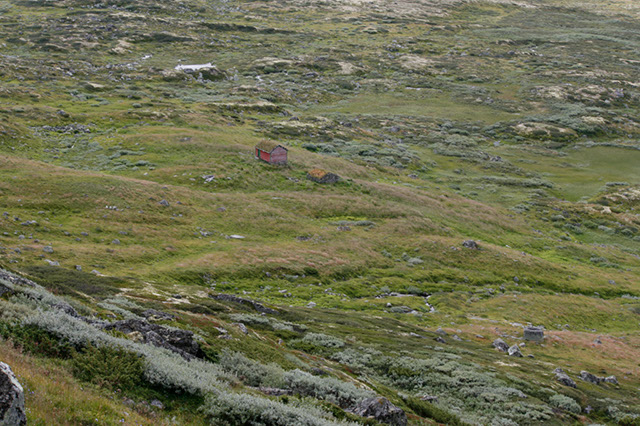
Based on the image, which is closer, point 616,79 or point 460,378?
point 460,378

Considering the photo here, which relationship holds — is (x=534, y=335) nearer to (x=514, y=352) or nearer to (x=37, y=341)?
(x=514, y=352)

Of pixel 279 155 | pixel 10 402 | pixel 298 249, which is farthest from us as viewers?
pixel 279 155

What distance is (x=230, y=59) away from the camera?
171 m

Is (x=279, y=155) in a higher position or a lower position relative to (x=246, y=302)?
higher

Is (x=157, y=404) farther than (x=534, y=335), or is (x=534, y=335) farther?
(x=534, y=335)

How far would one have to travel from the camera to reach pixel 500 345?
3894 centimetres

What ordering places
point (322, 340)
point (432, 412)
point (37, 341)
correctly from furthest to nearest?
point (322, 340)
point (432, 412)
point (37, 341)

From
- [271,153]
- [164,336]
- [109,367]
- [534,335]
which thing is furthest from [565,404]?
[271,153]

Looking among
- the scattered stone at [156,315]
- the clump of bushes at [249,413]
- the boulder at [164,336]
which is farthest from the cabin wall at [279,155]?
the clump of bushes at [249,413]

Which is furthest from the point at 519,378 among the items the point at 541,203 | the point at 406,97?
the point at 406,97

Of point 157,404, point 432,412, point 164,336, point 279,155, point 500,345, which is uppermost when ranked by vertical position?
point 157,404

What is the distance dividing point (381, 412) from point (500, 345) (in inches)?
1012

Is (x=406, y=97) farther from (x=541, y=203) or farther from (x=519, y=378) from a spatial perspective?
(x=519, y=378)

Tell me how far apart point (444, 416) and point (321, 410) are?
868 centimetres
